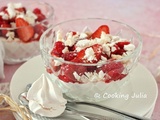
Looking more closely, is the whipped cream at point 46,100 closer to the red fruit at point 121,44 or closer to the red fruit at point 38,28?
the red fruit at point 121,44

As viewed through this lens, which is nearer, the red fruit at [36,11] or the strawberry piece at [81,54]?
the strawberry piece at [81,54]

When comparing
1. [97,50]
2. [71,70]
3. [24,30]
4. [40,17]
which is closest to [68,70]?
[71,70]

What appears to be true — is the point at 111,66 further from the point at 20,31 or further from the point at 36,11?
the point at 36,11

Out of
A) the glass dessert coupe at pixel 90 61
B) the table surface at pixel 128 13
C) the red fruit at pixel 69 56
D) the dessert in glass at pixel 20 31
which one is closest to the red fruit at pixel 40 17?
the dessert in glass at pixel 20 31

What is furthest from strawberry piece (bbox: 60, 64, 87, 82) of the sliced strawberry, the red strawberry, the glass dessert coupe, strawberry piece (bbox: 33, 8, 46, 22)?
strawberry piece (bbox: 33, 8, 46, 22)

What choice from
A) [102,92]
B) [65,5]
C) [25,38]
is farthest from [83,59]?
[65,5]

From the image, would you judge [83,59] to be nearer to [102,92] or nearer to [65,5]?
[102,92]
